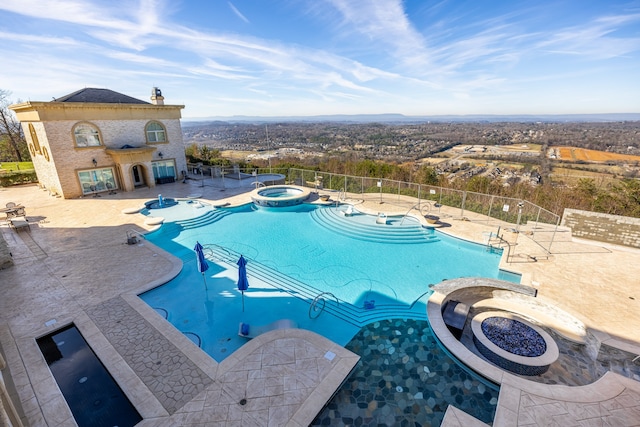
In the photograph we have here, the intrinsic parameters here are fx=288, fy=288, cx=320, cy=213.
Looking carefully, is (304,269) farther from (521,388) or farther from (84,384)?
(521,388)

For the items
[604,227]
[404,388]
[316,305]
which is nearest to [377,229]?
[316,305]

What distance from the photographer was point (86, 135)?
20125 mm

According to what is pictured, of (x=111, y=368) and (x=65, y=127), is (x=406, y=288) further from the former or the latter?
(x=65, y=127)

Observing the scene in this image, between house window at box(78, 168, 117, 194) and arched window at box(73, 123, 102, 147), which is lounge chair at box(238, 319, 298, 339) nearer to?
house window at box(78, 168, 117, 194)

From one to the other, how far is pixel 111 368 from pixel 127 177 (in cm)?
1884

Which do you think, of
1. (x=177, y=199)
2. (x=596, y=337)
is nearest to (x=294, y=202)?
(x=177, y=199)

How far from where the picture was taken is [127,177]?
21.6m

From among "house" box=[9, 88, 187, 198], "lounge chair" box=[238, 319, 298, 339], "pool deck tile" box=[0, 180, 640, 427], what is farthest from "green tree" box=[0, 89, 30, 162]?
"lounge chair" box=[238, 319, 298, 339]

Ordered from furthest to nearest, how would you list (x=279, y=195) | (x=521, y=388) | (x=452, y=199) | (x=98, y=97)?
(x=279, y=195) → (x=98, y=97) → (x=452, y=199) → (x=521, y=388)

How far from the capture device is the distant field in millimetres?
49750

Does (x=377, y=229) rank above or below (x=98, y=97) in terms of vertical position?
below

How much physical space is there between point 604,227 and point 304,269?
1346 cm

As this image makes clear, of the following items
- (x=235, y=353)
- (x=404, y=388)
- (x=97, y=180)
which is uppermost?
(x=97, y=180)

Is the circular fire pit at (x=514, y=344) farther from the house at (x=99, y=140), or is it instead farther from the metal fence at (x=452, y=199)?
the house at (x=99, y=140)
